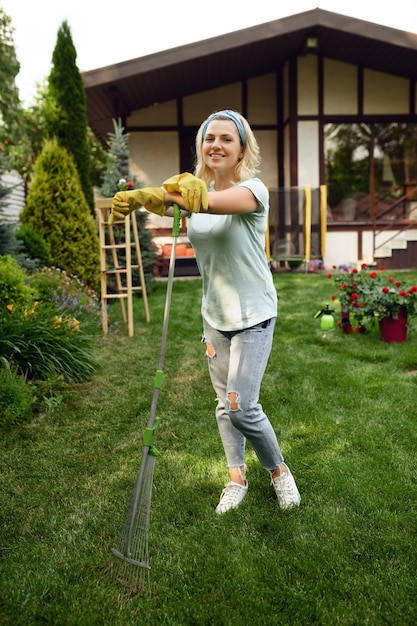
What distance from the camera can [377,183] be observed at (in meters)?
12.7

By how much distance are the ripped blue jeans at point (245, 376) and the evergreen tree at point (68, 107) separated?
6601 millimetres

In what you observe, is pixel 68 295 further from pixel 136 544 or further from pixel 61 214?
pixel 136 544

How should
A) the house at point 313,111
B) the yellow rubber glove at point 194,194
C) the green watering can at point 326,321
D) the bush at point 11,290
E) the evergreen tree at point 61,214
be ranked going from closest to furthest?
the yellow rubber glove at point 194,194
the bush at point 11,290
the green watering can at point 326,321
the evergreen tree at point 61,214
the house at point 313,111

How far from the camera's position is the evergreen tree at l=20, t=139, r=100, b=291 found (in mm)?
7344

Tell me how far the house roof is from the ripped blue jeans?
359 inches

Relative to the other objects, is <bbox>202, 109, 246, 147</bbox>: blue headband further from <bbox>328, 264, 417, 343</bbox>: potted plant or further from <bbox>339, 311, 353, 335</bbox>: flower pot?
<bbox>339, 311, 353, 335</bbox>: flower pot

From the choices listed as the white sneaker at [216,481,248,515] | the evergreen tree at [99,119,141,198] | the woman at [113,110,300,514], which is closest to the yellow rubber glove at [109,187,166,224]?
the woman at [113,110,300,514]

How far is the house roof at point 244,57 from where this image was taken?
10.4 meters

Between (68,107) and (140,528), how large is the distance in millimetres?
7628

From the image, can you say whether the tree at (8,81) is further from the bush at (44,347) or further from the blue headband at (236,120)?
the blue headband at (236,120)

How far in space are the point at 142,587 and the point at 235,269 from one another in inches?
48.0

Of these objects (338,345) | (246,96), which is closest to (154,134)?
(246,96)

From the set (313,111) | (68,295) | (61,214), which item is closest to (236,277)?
(68,295)

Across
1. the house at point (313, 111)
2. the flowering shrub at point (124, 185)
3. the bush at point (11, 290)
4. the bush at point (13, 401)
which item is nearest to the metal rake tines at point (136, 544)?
the bush at point (13, 401)
